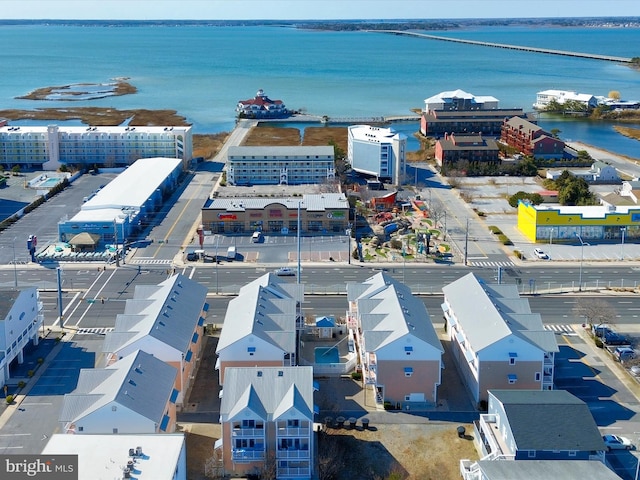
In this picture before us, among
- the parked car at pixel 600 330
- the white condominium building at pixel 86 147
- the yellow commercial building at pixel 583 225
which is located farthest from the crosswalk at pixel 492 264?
the white condominium building at pixel 86 147

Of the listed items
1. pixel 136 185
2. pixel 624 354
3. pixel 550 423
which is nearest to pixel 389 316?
pixel 550 423

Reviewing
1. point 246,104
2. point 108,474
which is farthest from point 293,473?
point 246,104

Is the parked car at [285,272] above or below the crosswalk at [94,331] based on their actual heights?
above

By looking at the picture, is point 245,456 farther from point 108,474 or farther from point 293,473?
point 108,474

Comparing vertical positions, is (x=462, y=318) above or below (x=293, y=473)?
above

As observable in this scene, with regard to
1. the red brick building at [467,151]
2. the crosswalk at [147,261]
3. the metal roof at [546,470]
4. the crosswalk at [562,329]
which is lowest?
the crosswalk at [562,329]

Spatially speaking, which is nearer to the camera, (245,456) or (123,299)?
(245,456)

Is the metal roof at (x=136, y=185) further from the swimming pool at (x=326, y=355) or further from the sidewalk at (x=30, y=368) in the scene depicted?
the swimming pool at (x=326, y=355)
